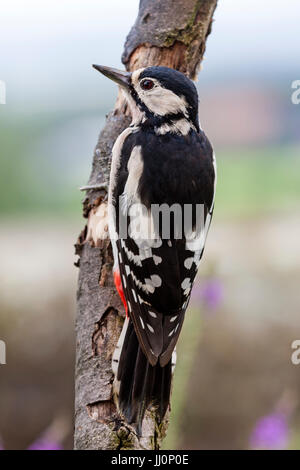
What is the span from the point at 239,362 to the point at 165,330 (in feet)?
6.53

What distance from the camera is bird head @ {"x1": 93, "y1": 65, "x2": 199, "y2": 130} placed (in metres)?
2.49

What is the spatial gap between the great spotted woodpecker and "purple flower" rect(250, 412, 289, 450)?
771mm

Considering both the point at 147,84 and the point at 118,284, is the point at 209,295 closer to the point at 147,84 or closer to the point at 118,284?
the point at 118,284

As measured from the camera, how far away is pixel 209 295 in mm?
2918

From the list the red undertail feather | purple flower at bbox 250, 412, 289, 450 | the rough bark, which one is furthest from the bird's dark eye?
purple flower at bbox 250, 412, 289, 450

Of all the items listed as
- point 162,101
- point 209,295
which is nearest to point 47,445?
point 209,295

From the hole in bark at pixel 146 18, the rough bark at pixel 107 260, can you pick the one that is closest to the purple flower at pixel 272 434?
the rough bark at pixel 107 260

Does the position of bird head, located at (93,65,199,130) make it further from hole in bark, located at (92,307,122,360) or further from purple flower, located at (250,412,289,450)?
purple flower, located at (250,412,289,450)

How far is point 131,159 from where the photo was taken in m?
2.44

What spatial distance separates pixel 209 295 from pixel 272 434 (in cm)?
66

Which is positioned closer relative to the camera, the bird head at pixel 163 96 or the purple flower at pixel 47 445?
the bird head at pixel 163 96

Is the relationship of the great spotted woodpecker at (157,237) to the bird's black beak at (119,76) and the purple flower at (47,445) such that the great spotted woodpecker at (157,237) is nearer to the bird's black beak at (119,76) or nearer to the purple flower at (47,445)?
the bird's black beak at (119,76)

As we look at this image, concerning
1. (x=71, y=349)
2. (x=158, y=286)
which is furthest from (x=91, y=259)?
(x=71, y=349)

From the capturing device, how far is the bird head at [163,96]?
2488mm
